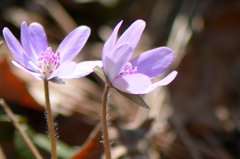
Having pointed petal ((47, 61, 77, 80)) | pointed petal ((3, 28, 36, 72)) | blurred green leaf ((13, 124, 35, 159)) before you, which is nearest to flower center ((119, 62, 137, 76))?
pointed petal ((47, 61, 77, 80))

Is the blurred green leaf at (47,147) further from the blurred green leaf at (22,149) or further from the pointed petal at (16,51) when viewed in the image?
the pointed petal at (16,51)

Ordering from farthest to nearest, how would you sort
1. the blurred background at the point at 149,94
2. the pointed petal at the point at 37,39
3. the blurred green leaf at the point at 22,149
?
the blurred background at the point at 149,94 < the blurred green leaf at the point at 22,149 < the pointed petal at the point at 37,39

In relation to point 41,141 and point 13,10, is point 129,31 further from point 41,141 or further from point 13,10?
point 13,10

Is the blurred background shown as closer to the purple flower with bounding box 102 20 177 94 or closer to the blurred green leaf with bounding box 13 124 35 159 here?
the blurred green leaf with bounding box 13 124 35 159

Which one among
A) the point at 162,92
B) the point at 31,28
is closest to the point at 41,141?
the point at 31,28

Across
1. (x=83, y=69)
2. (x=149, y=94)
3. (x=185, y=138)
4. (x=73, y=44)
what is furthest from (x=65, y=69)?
(x=149, y=94)

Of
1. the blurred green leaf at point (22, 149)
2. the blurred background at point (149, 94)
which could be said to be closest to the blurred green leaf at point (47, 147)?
the blurred background at point (149, 94)

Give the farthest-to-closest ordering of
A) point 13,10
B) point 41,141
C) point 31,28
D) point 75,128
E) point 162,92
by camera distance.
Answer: point 13,10
point 162,92
point 75,128
point 41,141
point 31,28
